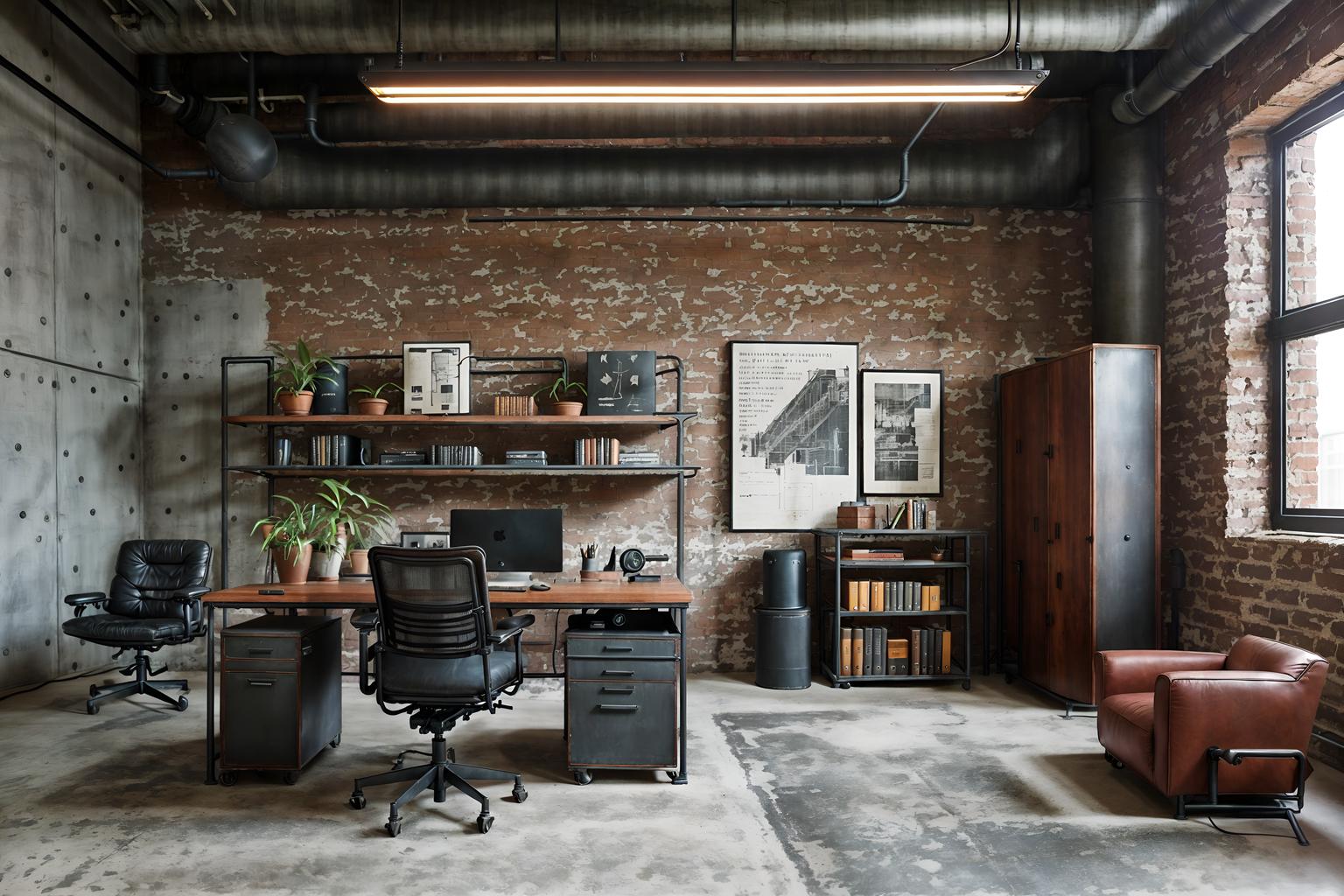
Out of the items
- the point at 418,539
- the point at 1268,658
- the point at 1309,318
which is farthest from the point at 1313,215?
the point at 418,539

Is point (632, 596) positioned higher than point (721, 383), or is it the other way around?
point (721, 383)

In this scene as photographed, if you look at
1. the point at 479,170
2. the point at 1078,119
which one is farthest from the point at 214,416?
the point at 1078,119

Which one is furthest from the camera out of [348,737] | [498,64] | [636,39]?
[636,39]

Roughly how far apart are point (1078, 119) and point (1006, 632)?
3.80 metres

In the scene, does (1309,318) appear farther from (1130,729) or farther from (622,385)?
(622,385)

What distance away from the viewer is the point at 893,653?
6121mm

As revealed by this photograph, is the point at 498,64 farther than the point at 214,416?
No

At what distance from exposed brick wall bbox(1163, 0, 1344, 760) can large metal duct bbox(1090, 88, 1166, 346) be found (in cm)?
9

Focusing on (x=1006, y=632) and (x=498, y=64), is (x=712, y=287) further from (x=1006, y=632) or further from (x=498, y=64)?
(x=1006, y=632)

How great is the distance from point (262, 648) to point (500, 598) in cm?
112

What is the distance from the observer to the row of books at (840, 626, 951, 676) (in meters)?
6.08

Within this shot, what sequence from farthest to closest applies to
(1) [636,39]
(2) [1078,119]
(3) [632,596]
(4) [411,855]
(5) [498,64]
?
(2) [1078,119] → (1) [636,39] → (3) [632,596] → (5) [498,64] → (4) [411,855]

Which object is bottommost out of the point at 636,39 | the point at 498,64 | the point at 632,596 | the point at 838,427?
the point at 632,596

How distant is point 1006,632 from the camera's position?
253 inches
